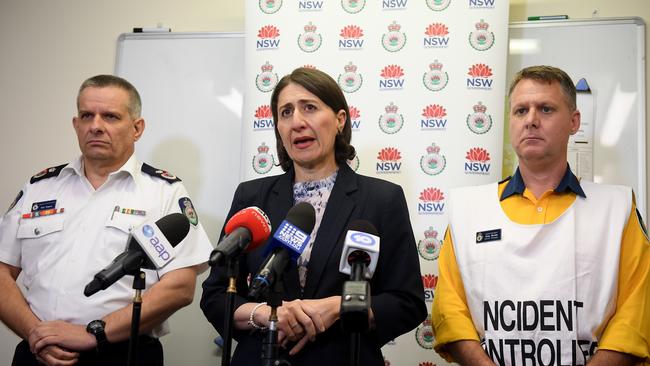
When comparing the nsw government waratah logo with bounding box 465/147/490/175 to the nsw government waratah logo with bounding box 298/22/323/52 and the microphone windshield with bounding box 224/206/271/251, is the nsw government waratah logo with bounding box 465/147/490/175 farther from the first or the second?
the microphone windshield with bounding box 224/206/271/251

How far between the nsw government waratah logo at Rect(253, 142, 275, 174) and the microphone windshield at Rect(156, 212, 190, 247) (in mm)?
1404

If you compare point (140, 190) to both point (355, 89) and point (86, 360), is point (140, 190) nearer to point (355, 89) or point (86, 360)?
point (86, 360)

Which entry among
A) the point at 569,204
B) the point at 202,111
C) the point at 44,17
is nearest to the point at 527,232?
the point at 569,204

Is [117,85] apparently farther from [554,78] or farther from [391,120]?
[554,78]

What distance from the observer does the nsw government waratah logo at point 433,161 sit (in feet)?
10.00

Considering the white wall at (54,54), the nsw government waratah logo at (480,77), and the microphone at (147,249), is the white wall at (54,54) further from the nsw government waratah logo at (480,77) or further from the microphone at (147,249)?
the microphone at (147,249)

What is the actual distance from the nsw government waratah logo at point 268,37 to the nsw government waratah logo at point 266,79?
0.09m

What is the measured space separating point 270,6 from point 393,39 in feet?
2.23

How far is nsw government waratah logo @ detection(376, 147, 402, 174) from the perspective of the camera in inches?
123

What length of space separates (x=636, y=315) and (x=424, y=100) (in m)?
1.48

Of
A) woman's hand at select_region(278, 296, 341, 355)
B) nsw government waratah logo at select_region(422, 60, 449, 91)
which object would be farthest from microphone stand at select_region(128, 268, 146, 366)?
nsw government waratah logo at select_region(422, 60, 449, 91)

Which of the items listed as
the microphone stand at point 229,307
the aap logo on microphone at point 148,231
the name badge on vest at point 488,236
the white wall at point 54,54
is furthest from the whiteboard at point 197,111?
the microphone stand at point 229,307

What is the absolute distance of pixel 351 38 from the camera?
3.23 m

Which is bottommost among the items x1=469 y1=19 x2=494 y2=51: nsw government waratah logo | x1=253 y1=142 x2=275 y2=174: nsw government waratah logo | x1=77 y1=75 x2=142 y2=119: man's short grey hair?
x1=253 y1=142 x2=275 y2=174: nsw government waratah logo
